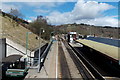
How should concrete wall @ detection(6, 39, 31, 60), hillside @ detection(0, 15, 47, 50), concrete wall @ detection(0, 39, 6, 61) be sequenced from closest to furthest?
concrete wall @ detection(0, 39, 6, 61), concrete wall @ detection(6, 39, 31, 60), hillside @ detection(0, 15, 47, 50)

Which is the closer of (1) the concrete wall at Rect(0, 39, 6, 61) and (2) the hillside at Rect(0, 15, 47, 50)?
(1) the concrete wall at Rect(0, 39, 6, 61)

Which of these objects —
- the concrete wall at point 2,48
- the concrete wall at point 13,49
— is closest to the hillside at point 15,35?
the concrete wall at point 13,49

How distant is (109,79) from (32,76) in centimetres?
1025

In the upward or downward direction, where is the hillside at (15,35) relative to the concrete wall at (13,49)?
upward

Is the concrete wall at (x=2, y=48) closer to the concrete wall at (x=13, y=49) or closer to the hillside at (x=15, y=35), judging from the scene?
the concrete wall at (x=13, y=49)

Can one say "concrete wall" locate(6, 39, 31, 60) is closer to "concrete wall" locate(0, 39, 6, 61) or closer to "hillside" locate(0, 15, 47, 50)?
"concrete wall" locate(0, 39, 6, 61)

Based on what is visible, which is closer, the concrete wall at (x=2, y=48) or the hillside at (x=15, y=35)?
the concrete wall at (x=2, y=48)

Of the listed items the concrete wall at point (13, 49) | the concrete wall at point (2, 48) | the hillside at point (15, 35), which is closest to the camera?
the concrete wall at point (2, 48)

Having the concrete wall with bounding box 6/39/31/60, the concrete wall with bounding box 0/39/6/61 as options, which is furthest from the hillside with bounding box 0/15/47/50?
the concrete wall with bounding box 0/39/6/61

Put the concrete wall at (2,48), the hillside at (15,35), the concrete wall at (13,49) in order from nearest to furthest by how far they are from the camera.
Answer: the concrete wall at (2,48) < the concrete wall at (13,49) < the hillside at (15,35)

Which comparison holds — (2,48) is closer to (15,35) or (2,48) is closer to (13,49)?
(13,49)

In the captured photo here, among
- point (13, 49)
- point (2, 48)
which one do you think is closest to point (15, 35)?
point (13, 49)

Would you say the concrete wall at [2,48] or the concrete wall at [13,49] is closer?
the concrete wall at [2,48]

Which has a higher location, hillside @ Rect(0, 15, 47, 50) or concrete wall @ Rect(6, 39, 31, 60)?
hillside @ Rect(0, 15, 47, 50)
